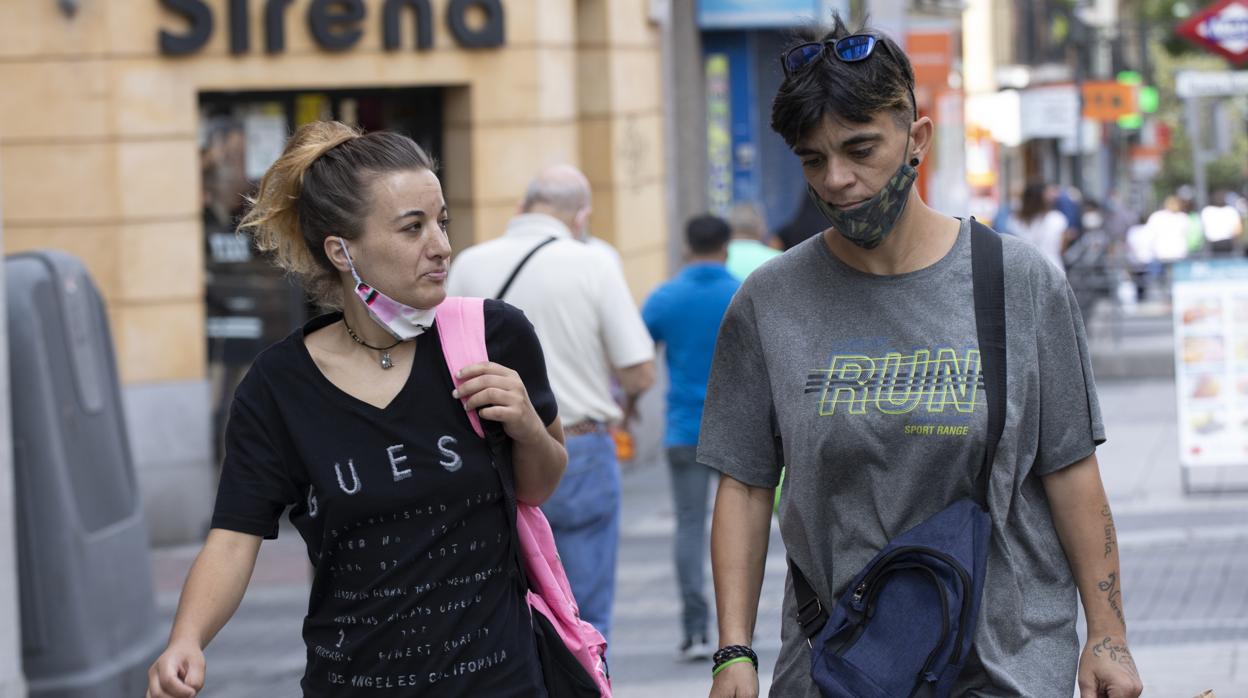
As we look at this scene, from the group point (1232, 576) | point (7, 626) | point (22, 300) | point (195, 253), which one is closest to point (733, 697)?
point (7, 626)

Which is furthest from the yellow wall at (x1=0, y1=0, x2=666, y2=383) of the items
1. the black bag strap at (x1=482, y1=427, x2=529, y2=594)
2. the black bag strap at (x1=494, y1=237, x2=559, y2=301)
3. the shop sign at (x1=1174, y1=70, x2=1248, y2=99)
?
the black bag strap at (x1=482, y1=427, x2=529, y2=594)

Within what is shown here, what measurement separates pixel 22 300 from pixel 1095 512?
15.9ft

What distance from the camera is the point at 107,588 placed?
7055 mm

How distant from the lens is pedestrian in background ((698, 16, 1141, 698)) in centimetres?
321

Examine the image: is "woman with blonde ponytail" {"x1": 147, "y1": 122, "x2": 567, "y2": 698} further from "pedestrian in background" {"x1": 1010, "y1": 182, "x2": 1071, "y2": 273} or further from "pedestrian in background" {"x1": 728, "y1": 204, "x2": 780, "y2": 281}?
"pedestrian in background" {"x1": 1010, "y1": 182, "x2": 1071, "y2": 273}

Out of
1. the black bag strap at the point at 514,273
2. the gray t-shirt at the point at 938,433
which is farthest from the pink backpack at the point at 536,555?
the black bag strap at the point at 514,273

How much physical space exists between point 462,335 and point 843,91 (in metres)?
0.79

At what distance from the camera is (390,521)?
10.8ft

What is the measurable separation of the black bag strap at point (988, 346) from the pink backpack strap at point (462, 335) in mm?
657

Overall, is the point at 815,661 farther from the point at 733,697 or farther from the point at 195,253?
the point at 195,253

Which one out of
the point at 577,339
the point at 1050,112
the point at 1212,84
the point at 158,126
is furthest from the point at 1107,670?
the point at 1050,112

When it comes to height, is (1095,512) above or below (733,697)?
above

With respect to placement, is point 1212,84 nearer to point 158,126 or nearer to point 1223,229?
point 158,126

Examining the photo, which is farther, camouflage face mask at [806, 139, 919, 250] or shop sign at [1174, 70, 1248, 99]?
shop sign at [1174, 70, 1248, 99]
